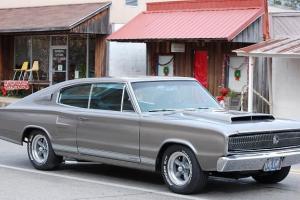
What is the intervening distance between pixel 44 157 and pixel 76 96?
43.9 inches

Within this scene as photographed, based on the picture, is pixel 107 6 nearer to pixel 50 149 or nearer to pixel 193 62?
pixel 193 62

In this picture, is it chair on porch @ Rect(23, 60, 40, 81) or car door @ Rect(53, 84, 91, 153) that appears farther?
chair on porch @ Rect(23, 60, 40, 81)

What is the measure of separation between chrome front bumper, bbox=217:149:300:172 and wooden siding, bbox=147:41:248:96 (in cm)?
1349

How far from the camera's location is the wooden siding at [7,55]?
29.2m

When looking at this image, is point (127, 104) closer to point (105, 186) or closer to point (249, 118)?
point (105, 186)

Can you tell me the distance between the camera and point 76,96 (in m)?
10.0

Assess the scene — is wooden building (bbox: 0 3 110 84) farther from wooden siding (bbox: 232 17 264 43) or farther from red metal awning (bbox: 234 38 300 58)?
red metal awning (bbox: 234 38 300 58)

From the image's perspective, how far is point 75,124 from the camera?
9.68 meters

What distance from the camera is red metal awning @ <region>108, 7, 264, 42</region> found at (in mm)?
20469

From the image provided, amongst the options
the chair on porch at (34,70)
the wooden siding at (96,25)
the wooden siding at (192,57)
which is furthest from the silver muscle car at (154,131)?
the chair on porch at (34,70)

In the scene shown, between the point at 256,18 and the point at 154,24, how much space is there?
3.89m

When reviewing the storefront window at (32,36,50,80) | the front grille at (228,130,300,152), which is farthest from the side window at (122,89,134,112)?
the storefront window at (32,36,50,80)

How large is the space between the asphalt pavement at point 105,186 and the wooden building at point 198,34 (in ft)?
34.1

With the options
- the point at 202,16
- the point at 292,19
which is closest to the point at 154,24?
the point at 202,16
